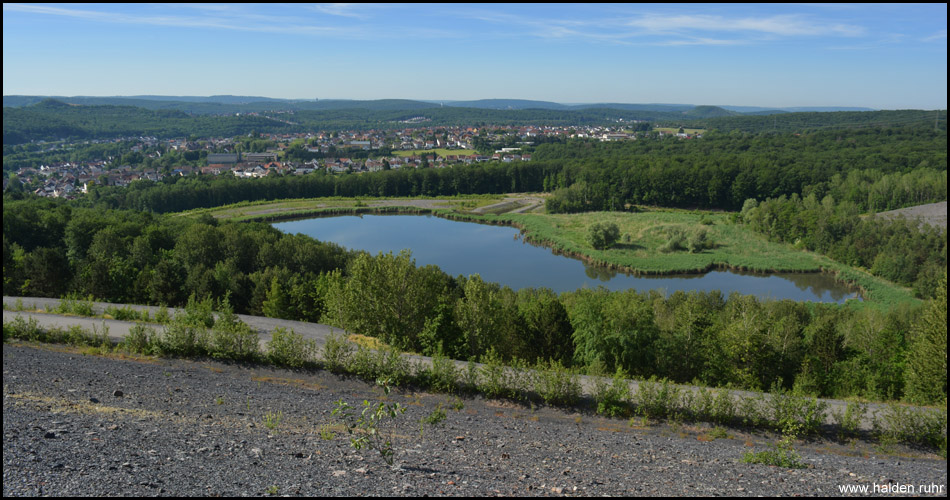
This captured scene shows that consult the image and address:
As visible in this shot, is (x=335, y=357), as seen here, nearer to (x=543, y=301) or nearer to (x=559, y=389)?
(x=559, y=389)

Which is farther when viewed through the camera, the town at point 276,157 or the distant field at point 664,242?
the town at point 276,157

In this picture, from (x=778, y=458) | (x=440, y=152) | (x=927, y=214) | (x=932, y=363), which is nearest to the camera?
(x=778, y=458)

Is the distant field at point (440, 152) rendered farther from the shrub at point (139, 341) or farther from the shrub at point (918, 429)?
the shrub at point (918, 429)

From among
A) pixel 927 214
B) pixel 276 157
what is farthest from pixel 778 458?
pixel 276 157

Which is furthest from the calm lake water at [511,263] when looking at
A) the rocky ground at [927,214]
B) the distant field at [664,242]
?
the rocky ground at [927,214]

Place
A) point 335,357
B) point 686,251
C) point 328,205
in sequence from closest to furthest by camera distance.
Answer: point 335,357
point 686,251
point 328,205
